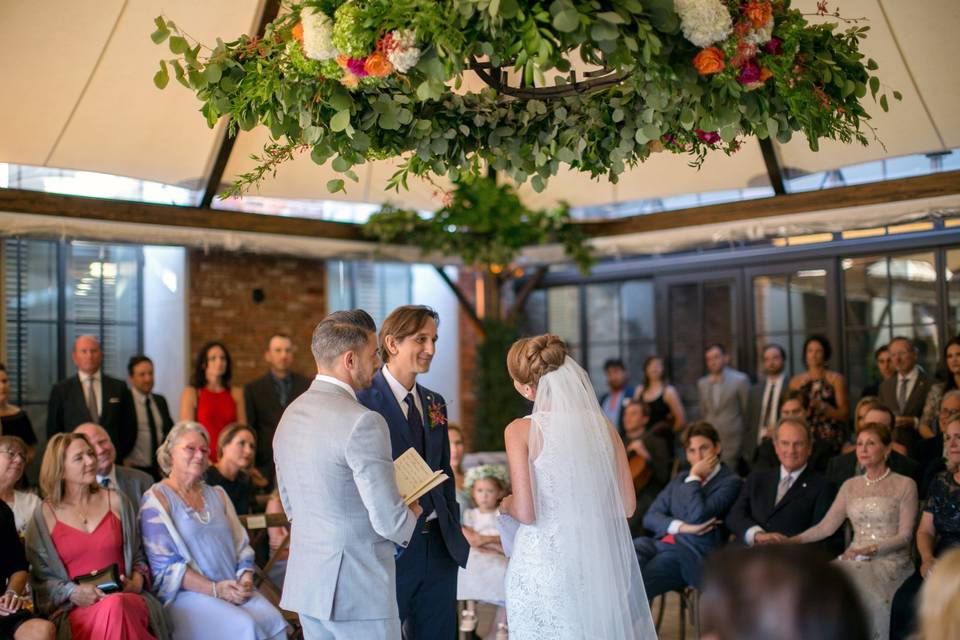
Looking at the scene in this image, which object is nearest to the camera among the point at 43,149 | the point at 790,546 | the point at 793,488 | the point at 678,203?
the point at 790,546

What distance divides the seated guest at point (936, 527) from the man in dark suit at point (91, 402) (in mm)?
5063

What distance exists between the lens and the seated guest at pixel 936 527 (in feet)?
18.5

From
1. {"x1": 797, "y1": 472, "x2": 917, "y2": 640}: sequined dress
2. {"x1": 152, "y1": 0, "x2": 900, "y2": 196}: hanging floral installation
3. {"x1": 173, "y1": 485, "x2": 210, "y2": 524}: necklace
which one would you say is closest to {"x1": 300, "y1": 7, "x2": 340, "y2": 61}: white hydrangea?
{"x1": 152, "y1": 0, "x2": 900, "y2": 196}: hanging floral installation

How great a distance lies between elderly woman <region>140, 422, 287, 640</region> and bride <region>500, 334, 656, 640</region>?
1.57 meters

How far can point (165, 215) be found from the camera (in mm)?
8555

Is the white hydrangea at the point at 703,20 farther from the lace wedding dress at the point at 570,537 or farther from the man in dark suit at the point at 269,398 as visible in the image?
the man in dark suit at the point at 269,398

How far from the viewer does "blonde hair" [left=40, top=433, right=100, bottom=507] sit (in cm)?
528

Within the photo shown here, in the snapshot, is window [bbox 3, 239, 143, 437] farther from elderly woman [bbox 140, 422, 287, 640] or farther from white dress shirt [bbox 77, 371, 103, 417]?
elderly woman [bbox 140, 422, 287, 640]

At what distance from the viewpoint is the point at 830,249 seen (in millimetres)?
9414

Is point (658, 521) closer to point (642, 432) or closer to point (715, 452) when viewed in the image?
point (715, 452)

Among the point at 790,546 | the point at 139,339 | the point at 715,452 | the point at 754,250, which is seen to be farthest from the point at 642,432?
the point at 790,546

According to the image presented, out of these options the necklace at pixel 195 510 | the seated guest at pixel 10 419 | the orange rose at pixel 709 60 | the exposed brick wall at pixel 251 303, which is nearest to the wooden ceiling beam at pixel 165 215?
the exposed brick wall at pixel 251 303

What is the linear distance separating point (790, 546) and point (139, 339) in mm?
8394

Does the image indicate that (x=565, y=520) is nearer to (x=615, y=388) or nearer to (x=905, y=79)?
(x=905, y=79)
